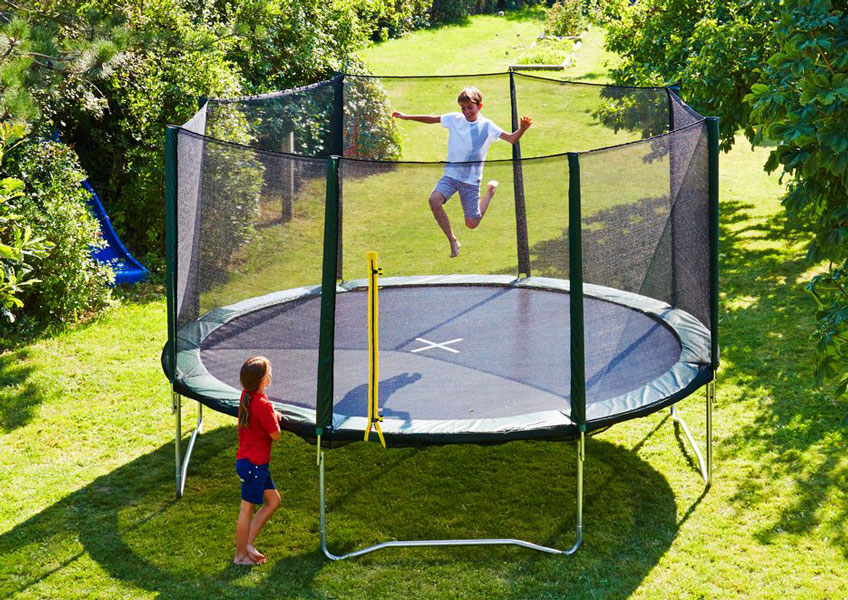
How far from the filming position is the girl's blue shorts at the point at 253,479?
3.73 metres

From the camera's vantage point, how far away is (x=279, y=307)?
414 centimetres

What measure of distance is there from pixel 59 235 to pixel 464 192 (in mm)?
3321

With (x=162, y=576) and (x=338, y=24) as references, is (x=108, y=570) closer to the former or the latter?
(x=162, y=576)

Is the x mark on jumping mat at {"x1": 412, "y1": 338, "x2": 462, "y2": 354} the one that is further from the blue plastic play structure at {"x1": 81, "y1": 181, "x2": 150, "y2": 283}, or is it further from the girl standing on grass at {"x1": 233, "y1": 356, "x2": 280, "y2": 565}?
the blue plastic play structure at {"x1": 81, "y1": 181, "x2": 150, "y2": 283}

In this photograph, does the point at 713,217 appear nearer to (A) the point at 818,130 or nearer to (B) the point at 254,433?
(A) the point at 818,130

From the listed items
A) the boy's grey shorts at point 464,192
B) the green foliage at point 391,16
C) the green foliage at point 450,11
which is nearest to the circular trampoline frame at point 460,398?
the boy's grey shorts at point 464,192

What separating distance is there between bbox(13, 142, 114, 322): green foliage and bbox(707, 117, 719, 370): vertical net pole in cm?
411

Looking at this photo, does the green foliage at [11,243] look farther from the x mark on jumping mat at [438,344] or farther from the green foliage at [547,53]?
the green foliage at [547,53]

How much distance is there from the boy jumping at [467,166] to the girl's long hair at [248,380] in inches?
36.5

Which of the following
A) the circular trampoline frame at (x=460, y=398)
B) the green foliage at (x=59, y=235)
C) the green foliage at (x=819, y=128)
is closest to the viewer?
the green foliage at (x=819, y=128)

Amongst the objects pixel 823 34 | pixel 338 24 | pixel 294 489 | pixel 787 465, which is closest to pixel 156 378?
pixel 294 489

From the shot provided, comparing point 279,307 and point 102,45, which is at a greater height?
point 102,45

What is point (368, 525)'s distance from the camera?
4160 mm

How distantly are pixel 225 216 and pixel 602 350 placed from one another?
1620mm
